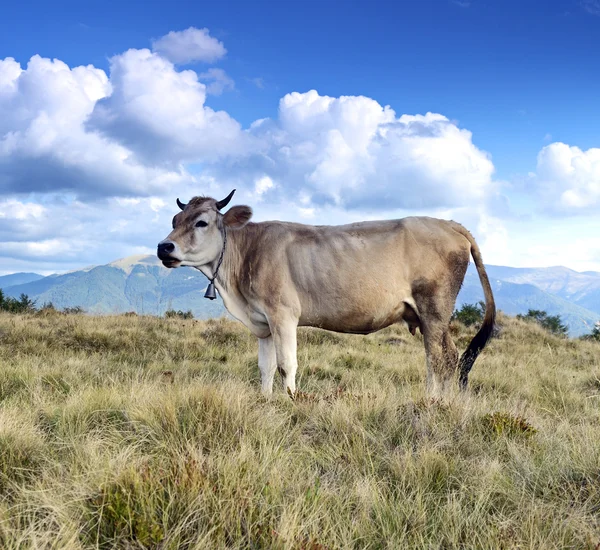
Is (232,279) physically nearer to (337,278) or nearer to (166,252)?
(166,252)

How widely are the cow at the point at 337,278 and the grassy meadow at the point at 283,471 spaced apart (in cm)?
116

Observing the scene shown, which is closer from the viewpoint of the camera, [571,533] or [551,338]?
[571,533]

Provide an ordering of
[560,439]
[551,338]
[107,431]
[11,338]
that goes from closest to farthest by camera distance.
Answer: [107,431] → [560,439] → [11,338] → [551,338]

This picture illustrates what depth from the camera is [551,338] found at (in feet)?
51.9

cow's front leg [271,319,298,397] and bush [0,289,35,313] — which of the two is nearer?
cow's front leg [271,319,298,397]

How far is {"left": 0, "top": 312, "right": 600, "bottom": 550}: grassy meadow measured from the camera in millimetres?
2682

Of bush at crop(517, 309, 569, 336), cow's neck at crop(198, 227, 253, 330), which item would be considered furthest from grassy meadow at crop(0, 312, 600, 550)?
bush at crop(517, 309, 569, 336)

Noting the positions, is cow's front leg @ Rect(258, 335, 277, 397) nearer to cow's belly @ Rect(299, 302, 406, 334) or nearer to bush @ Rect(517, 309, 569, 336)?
cow's belly @ Rect(299, 302, 406, 334)

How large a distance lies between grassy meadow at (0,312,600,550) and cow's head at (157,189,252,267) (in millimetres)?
2064

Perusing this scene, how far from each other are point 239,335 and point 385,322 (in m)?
6.17

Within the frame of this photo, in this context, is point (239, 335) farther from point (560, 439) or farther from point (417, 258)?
point (560, 439)

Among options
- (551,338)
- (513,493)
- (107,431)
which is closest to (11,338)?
(107,431)

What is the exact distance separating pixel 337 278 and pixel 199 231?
82.7 inches

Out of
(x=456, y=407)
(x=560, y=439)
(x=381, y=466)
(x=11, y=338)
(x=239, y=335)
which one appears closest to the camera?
(x=381, y=466)
